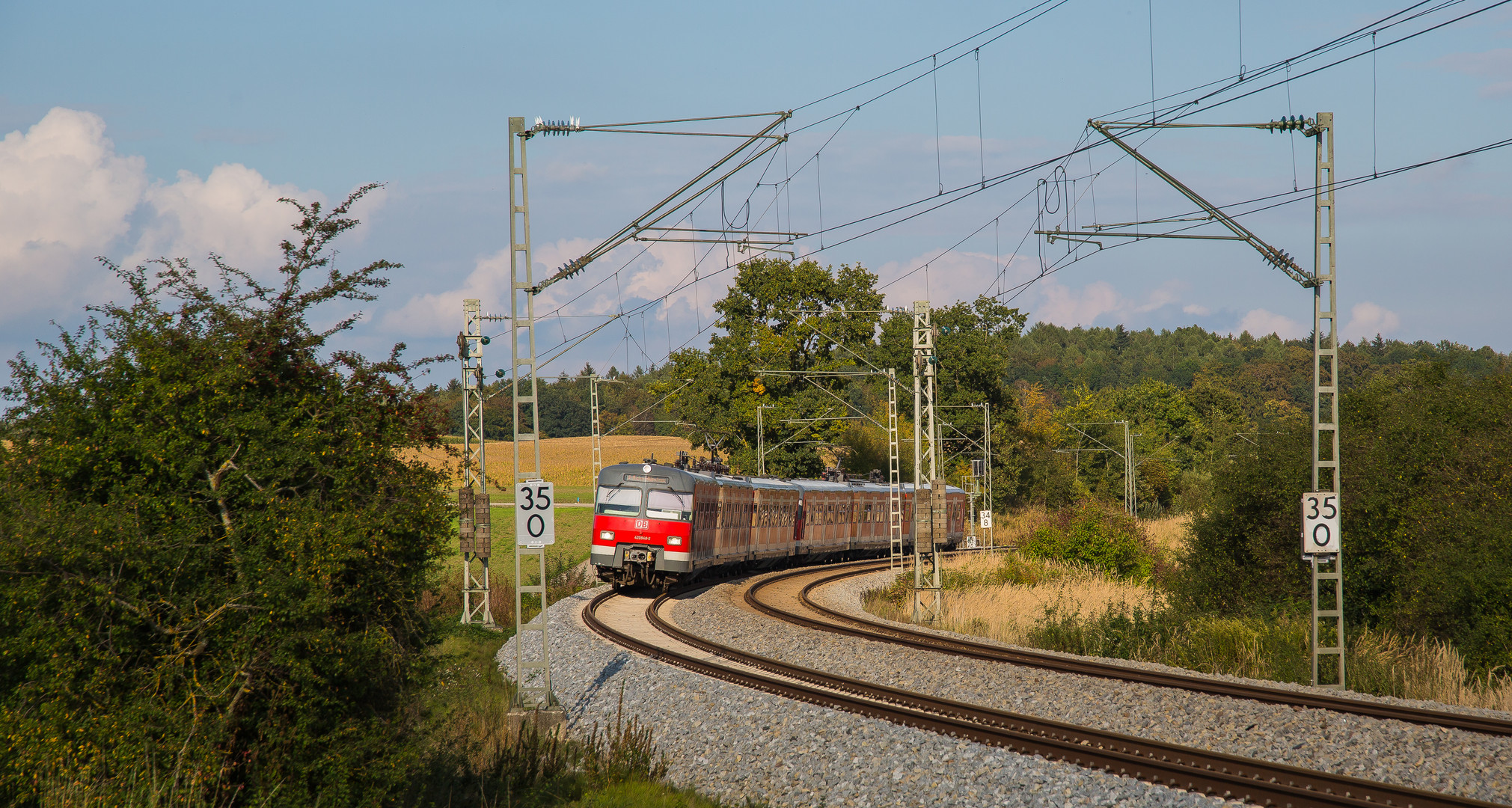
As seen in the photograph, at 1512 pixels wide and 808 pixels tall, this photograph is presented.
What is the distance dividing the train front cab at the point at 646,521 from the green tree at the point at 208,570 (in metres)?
17.4

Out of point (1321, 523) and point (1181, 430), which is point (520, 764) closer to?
point (1321, 523)

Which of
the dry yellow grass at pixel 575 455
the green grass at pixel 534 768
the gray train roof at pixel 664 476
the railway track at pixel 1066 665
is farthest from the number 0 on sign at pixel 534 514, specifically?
the dry yellow grass at pixel 575 455

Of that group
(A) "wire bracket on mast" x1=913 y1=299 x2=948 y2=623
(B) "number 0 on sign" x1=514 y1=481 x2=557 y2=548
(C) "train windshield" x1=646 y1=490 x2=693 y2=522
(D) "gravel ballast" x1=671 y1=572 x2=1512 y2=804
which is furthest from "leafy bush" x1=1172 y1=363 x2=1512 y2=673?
(B) "number 0 on sign" x1=514 y1=481 x2=557 y2=548

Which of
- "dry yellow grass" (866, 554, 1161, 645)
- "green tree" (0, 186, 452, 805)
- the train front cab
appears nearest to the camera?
"green tree" (0, 186, 452, 805)

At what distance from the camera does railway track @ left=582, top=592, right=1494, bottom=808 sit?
8.66m

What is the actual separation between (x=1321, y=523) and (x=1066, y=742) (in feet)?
21.1

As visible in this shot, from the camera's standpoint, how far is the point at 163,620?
281 inches

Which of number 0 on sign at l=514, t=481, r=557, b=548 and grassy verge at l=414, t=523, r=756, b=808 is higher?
number 0 on sign at l=514, t=481, r=557, b=548

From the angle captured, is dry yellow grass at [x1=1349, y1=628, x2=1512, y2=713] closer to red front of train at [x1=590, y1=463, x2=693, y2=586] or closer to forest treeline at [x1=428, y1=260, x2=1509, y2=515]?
forest treeline at [x1=428, y1=260, x2=1509, y2=515]

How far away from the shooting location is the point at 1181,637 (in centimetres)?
1767

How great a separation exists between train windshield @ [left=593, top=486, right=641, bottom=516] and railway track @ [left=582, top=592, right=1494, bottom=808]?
8.15 metres

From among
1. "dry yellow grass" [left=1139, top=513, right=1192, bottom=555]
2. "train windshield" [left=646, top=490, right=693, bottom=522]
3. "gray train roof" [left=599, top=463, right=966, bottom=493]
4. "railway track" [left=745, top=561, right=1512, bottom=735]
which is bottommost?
"dry yellow grass" [left=1139, top=513, right=1192, bottom=555]

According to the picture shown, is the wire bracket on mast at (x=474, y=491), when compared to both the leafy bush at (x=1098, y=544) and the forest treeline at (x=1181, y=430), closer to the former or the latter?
the forest treeline at (x=1181, y=430)

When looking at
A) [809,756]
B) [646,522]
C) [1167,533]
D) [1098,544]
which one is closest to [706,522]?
[646,522]
